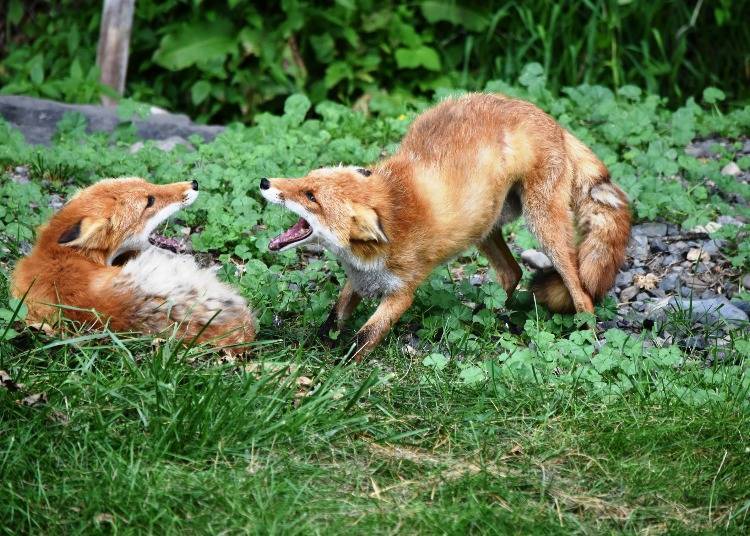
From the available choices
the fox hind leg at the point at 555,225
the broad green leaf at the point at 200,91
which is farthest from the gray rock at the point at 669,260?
the broad green leaf at the point at 200,91

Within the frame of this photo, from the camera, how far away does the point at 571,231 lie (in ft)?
19.5

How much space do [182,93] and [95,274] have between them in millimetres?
5847

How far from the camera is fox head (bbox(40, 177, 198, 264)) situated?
523cm

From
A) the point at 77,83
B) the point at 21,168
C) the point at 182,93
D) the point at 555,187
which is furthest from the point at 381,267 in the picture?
the point at 182,93

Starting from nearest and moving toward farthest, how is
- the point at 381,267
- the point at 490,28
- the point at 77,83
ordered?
the point at 381,267, the point at 77,83, the point at 490,28

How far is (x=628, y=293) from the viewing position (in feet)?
21.5

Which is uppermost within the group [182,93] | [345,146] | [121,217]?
[121,217]

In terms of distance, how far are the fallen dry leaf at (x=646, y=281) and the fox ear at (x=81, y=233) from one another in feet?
11.0

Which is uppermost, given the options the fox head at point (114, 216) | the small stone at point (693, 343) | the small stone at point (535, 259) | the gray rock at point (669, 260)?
the fox head at point (114, 216)

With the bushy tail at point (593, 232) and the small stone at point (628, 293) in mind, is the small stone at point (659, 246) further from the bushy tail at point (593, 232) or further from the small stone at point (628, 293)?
the bushy tail at point (593, 232)

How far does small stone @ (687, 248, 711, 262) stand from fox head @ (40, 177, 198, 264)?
3316 millimetres

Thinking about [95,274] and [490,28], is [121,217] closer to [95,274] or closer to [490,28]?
[95,274]

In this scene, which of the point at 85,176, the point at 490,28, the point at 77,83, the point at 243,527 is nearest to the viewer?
the point at 243,527

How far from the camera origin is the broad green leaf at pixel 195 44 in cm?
984
